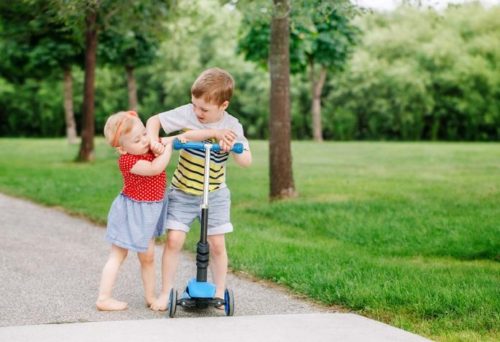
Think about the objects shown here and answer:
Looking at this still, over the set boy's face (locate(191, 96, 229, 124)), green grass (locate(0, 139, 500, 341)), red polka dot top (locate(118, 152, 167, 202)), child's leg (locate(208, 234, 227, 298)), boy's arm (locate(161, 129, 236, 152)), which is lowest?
green grass (locate(0, 139, 500, 341))

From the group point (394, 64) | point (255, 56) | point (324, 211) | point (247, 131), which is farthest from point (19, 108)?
point (324, 211)

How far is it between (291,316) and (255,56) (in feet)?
63.6

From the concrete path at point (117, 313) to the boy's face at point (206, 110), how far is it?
1.31 m

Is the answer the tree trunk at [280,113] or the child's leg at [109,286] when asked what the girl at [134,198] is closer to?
the child's leg at [109,286]

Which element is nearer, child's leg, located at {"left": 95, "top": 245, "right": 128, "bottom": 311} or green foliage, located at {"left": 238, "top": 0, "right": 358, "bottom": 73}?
child's leg, located at {"left": 95, "top": 245, "right": 128, "bottom": 311}

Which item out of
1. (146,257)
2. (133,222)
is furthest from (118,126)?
(146,257)

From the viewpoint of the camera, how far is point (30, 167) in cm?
1930

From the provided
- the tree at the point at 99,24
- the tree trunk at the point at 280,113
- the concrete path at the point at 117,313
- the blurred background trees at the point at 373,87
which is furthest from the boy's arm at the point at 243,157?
the blurred background trees at the point at 373,87

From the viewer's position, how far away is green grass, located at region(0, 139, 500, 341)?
222 inches

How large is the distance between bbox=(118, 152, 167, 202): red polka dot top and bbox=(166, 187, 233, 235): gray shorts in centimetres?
13

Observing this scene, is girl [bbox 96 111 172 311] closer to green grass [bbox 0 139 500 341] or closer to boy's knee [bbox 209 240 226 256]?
boy's knee [bbox 209 240 226 256]

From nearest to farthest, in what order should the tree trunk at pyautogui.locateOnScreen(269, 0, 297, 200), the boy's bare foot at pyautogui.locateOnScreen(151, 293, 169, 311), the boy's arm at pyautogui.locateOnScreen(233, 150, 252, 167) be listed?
the boy's arm at pyautogui.locateOnScreen(233, 150, 252, 167)
the boy's bare foot at pyautogui.locateOnScreen(151, 293, 169, 311)
the tree trunk at pyautogui.locateOnScreen(269, 0, 297, 200)

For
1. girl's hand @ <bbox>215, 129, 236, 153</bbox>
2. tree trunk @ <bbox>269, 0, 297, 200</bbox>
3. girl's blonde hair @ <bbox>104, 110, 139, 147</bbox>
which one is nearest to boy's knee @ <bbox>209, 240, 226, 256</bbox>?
girl's hand @ <bbox>215, 129, 236, 153</bbox>

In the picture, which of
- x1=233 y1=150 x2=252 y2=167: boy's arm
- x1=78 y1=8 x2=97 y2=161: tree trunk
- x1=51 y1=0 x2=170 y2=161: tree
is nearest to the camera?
x1=233 y1=150 x2=252 y2=167: boy's arm
